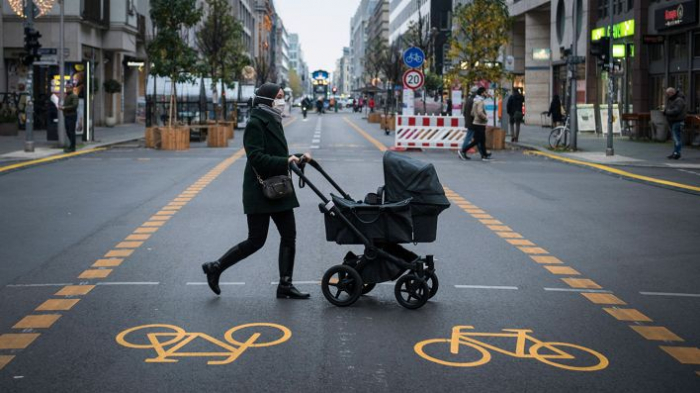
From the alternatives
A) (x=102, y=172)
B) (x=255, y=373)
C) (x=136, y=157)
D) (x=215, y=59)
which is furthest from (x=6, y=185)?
(x=215, y=59)

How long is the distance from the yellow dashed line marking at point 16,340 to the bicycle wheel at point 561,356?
9.75ft

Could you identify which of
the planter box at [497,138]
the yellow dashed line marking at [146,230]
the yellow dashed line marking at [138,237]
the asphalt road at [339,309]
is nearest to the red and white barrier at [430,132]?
the planter box at [497,138]

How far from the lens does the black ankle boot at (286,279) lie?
25.6 feet

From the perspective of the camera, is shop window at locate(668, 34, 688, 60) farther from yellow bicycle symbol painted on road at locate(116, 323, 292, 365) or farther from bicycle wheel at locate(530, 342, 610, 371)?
yellow bicycle symbol painted on road at locate(116, 323, 292, 365)

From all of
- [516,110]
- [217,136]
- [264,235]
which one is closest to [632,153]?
[516,110]

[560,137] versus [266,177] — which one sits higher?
[560,137]

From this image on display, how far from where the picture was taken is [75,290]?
8.13 meters

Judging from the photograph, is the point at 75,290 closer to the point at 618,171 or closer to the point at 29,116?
the point at 618,171

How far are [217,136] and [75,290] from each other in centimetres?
2483

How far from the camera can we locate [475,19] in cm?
3612

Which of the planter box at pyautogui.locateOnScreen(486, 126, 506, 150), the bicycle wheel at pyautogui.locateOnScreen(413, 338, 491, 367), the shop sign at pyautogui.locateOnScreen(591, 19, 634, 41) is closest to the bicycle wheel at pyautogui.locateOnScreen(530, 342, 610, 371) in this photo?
the bicycle wheel at pyautogui.locateOnScreen(413, 338, 491, 367)

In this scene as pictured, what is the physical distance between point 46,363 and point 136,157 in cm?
2122

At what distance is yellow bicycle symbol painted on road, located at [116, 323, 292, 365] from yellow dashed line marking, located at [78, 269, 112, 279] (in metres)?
2.12

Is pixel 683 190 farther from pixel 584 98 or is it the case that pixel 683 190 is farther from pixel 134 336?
pixel 584 98
